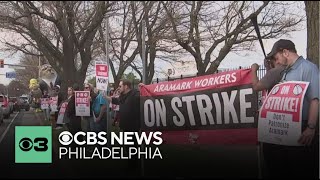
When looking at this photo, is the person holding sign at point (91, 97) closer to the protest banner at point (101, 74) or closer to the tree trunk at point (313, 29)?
the protest banner at point (101, 74)

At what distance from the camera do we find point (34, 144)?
5.04 metres

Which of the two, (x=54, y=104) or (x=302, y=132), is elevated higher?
(x=54, y=104)

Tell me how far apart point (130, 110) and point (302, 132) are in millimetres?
2397

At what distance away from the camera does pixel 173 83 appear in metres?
5.79

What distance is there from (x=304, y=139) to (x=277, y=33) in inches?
68.9

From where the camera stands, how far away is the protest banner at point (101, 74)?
7.14m

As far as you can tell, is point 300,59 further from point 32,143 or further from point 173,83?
point 32,143

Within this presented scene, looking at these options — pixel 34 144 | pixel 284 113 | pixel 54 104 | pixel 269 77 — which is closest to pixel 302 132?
pixel 284 113

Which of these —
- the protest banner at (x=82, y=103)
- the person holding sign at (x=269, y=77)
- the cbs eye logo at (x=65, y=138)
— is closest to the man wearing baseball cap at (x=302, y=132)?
the person holding sign at (x=269, y=77)

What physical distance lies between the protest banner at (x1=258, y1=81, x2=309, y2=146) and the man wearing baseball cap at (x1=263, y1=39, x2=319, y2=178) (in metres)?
0.04

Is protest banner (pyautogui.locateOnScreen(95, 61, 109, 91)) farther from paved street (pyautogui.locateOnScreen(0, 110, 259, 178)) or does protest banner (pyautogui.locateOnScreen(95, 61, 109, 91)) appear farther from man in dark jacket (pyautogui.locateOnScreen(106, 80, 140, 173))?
paved street (pyautogui.locateOnScreen(0, 110, 259, 178))

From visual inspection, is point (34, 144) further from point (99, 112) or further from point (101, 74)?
point (99, 112)

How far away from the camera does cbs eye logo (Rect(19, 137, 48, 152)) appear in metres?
5.00

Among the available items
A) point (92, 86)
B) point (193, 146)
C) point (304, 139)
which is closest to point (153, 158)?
point (193, 146)
